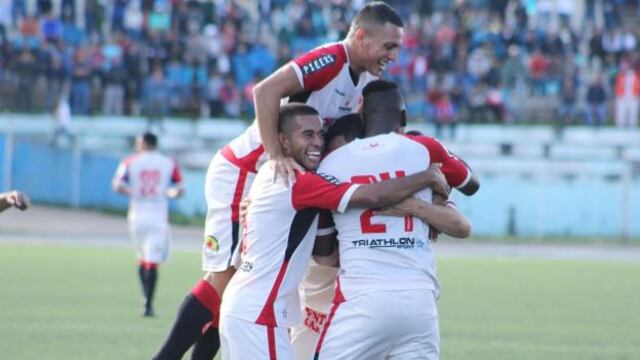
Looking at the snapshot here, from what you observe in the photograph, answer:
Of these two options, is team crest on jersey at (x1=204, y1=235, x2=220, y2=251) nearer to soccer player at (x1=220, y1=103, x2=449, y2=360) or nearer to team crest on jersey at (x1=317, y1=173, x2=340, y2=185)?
soccer player at (x1=220, y1=103, x2=449, y2=360)

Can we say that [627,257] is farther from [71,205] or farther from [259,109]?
[259,109]

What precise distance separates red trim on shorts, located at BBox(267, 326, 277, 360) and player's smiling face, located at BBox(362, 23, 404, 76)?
1752 mm

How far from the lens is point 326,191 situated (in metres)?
7.31

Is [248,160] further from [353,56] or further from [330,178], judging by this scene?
[330,178]

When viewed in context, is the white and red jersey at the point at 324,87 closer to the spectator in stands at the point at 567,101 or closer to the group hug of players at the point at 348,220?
the group hug of players at the point at 348,220

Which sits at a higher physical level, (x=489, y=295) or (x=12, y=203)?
(x=12, y=203)

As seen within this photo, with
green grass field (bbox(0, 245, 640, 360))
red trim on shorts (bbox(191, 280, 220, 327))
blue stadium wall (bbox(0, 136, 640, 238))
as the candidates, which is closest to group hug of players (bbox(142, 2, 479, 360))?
red trim on shorts (bbox(191, 280, 220, 327))

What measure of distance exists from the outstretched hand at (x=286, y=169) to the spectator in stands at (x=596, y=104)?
24.5m

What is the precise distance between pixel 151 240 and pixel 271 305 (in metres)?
9.81

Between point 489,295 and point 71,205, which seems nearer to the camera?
point 489,295

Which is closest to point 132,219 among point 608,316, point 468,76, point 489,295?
point 489,295

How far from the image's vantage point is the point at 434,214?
7.47 metres

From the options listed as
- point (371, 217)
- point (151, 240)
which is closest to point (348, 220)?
point (371, 217)

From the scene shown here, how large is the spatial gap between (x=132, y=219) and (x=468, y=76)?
15.6 metres
